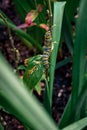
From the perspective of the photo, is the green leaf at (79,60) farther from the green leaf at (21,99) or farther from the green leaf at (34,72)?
the green leaf at (21,99)

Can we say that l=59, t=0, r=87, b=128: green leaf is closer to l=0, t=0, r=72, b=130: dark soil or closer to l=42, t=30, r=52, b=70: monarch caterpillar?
l=42, t=30, r=52, b=70: monarch caterpillar

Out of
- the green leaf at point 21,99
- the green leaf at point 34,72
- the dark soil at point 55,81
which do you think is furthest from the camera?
the dark soil at point 55,81

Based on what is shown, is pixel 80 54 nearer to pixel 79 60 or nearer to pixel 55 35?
pixel 79 60

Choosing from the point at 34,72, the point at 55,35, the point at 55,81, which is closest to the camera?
the point at 34,72

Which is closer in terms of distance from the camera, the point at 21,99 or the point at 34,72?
the point at 21,99

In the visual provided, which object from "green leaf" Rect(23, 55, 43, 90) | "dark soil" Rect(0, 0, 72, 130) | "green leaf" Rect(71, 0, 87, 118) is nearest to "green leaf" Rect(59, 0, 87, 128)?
"green leaf" Rect(71, 0, 87, 118)

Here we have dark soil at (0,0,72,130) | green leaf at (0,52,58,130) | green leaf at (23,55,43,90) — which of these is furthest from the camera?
dark soil at (0,0,72,130)

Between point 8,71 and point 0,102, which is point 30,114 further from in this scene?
point 0,102

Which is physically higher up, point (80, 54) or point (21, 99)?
point (21, 99)

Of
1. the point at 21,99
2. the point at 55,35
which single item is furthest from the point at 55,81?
the point at 21,99

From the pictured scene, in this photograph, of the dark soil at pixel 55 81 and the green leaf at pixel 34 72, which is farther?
the dark soil at pixel 55 81

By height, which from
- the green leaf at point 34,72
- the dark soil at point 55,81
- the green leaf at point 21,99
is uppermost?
the green leaf at point 21,99

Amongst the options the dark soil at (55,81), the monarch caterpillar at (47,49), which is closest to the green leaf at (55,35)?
the monarch caterpillar at (47,49)
